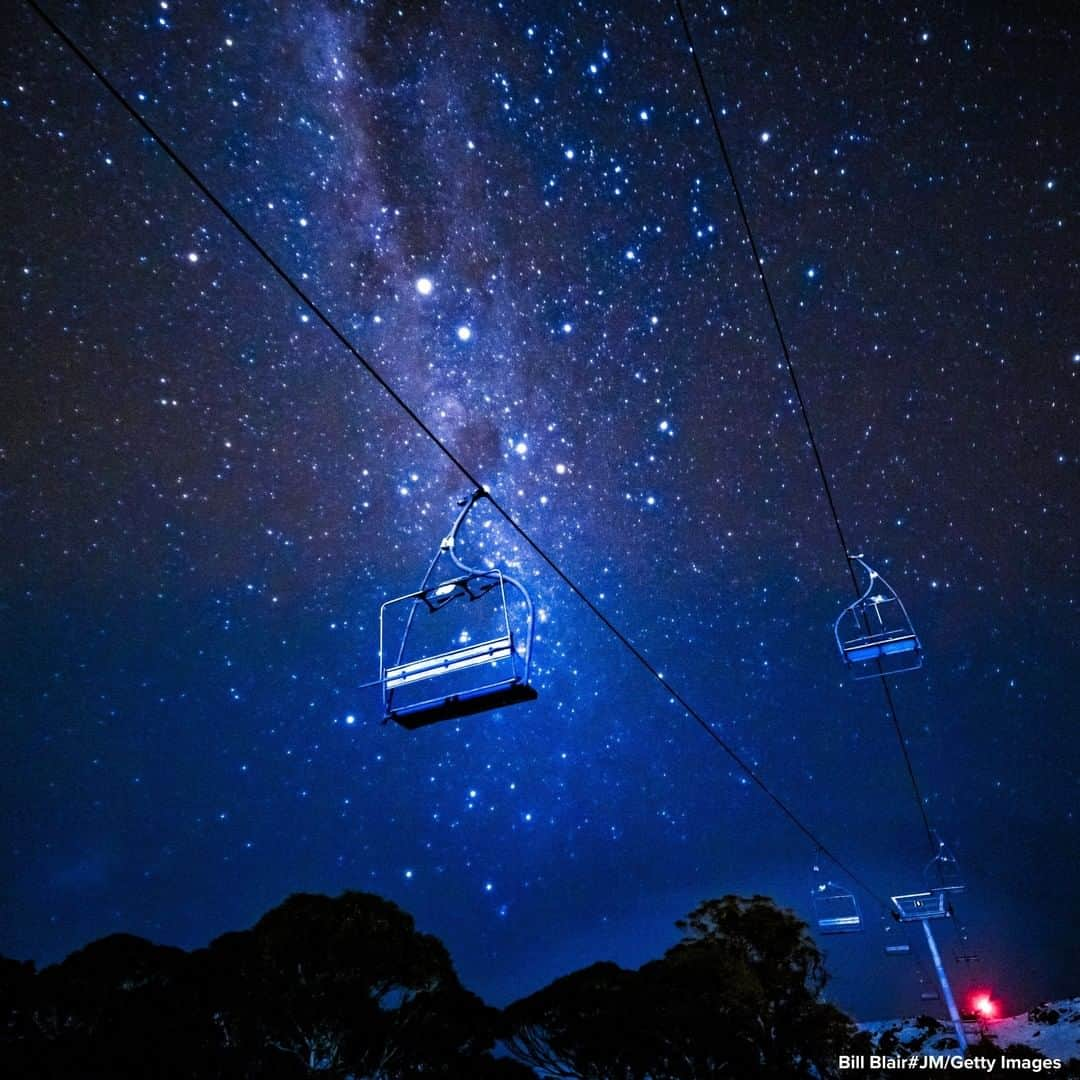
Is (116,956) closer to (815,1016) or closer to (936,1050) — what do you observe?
(815,1016)

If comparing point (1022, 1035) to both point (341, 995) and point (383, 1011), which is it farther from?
point (341, 995)

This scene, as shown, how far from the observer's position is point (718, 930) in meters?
17.6

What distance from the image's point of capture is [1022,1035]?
33.5 m

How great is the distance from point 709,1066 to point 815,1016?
2843mm

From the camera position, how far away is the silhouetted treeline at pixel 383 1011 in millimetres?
14258

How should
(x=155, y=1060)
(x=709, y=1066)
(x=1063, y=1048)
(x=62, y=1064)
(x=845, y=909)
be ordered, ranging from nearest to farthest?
(x=62, y=1064) < (x=155, y=1060) < (x=709, y=1066) < (x=1063, y=1048) < (x=845, y=909)

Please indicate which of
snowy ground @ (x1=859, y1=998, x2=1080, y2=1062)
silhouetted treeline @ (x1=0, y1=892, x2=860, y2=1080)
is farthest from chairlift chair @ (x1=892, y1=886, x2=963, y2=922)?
snowy ground @ (x1=859, y1=998, x2=1080, y2=1062)

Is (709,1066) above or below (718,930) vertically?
below

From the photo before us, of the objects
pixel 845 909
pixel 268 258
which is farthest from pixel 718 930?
pixel 845 909

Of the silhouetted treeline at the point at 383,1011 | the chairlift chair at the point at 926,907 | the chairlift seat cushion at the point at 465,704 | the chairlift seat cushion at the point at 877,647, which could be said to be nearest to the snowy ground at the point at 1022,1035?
the chairlift chair at the point at 926,907

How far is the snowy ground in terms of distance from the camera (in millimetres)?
25394

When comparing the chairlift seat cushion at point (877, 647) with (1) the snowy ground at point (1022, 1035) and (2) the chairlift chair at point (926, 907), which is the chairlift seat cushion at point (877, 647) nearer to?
(2) the chairlift chair at point (926, 907)

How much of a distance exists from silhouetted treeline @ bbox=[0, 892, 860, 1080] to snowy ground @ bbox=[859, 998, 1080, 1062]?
1013cm

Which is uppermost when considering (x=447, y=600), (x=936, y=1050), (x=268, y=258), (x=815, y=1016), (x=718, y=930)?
(x=268, y=258)
